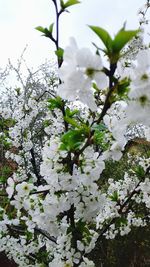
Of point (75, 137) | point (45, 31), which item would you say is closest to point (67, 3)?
point (45, 31)

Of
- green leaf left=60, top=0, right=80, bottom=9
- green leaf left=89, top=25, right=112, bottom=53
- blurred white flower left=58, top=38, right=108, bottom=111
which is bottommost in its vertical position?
blurred white flower left=58, top=38, right=108, bottom=111

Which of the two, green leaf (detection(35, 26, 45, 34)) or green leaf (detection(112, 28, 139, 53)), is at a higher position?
green leaf (detection(35, 26, 45, 34))

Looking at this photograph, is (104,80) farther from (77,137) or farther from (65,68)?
(77,137)

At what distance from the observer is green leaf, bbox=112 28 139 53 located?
1223 millimetres

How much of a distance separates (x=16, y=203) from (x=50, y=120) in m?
2.68

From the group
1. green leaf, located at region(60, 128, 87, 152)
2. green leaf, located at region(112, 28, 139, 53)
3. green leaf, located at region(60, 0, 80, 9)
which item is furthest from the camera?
green leaf, located at region(60, 0, 80, 9)

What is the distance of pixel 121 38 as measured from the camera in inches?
48.9

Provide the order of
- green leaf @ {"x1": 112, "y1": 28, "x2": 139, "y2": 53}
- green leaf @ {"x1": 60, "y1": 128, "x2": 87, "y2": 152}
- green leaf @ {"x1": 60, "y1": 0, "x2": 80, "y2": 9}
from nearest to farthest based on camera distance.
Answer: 1. green leaf @ {"x1": 112, "y1": 28, "x2": 139, "y2": 53}
2. green leaf @ {"x1": 60, "y1": 128, "x2": 87, "y2": 152}
3. green leaf @ {"x1": 60, "y1": 0, "x2": 80, "y2": 9}

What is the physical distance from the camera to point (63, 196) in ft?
5.97

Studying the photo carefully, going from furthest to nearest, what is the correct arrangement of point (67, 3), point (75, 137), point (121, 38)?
point (67, 3), point (75, 137), point (121, 38)

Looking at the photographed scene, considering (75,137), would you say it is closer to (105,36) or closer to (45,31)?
(105,36)

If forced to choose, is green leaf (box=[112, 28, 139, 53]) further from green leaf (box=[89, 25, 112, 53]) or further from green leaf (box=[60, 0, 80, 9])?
green leaf (box=[60, 0, 80, 9])

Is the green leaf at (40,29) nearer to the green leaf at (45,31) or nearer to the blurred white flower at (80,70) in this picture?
the green leaf at (45,31)

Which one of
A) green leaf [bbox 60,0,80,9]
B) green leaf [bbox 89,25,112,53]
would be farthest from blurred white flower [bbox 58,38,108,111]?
green leaf [bbox 60,0,80,9]
